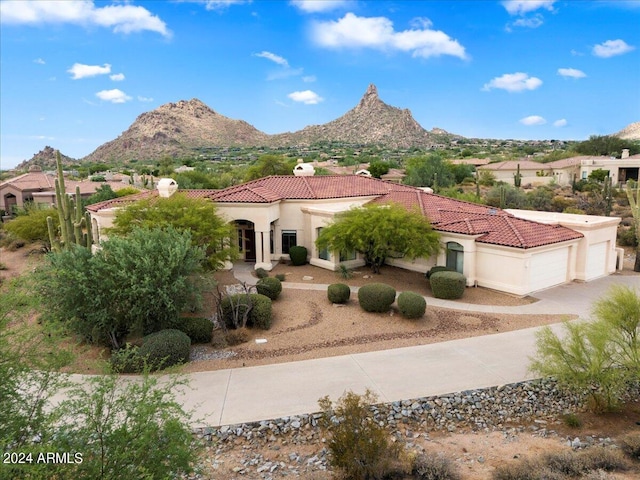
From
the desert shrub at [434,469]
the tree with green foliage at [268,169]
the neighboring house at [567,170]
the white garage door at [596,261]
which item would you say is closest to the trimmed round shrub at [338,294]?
the desert shrub at [434,469]

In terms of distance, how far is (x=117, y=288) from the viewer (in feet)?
53.4

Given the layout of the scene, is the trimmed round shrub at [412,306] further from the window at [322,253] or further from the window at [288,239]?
the window at [288,239]

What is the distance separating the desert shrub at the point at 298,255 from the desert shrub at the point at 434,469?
2045cm

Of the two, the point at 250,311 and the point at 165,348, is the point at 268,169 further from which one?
the point at 165,348

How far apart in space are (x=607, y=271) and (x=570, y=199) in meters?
29.3

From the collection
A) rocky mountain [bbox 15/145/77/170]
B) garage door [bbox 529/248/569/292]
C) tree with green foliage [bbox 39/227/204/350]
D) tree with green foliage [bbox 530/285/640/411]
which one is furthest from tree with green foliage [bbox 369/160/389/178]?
rocky mountain [bbox 15/145/77/170]

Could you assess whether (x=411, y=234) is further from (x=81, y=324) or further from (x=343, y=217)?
(x=81, y=324)

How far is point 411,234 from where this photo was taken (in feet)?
83.3

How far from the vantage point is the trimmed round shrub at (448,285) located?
23.0m

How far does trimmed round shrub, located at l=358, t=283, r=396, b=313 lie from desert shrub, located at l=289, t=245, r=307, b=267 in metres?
9.91

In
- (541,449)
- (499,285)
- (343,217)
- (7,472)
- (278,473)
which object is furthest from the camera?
(343,217)

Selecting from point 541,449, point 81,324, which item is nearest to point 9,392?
point 81,324

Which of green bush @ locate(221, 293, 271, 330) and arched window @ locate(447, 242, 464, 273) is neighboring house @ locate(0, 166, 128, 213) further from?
arched window @ locate(447, 242, 464, 273)

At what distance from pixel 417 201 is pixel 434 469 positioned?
22.6 m
